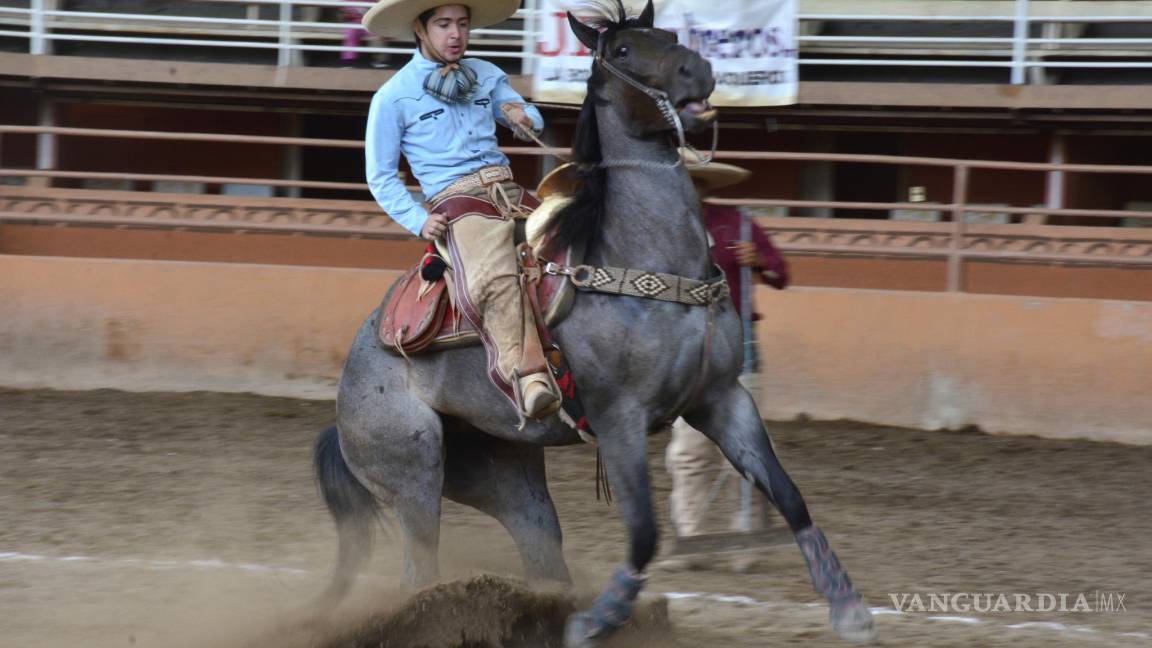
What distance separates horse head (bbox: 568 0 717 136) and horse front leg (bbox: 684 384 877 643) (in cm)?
94

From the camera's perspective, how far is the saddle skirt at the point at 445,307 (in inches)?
198

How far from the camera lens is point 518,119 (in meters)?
5.26

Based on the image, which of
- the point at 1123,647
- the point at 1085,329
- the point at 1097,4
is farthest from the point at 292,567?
the point at 1097,4

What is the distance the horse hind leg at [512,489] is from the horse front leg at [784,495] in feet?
3.18

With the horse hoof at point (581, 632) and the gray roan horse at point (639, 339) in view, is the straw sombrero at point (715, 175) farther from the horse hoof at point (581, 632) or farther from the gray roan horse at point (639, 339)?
the horse hoof at point (581, 632)

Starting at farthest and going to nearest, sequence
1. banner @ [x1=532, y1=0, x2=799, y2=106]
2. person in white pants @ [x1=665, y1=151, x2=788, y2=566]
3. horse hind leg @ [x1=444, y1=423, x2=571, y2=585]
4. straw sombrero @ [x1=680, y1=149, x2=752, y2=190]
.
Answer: banner @ [x1=532, y1=0, x2=799, y2=106]
person in white pants @ [x1=665, y1=151, x2=788, y2=566]
straw sombrero @ [x1=680, y1=149, x2=752, y2=190]
horse hind leg @ [x1=444, y1=423, x2=571, y2=585]

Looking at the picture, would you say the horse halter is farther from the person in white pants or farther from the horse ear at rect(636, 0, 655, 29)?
the person in white pants

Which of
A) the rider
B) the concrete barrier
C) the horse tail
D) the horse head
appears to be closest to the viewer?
the horse head

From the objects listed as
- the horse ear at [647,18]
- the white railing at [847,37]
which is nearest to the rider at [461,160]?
the horse ear at [647,18]

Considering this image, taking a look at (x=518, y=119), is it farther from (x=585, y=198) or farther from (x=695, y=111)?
(x=695, y=111)

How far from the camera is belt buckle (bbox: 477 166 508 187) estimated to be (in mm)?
5301

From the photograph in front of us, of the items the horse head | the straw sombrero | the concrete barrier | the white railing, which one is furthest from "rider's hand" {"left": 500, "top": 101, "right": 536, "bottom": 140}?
the white railing

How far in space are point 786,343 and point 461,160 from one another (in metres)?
5.43

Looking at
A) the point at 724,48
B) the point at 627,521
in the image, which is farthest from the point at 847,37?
the point at 627,521
